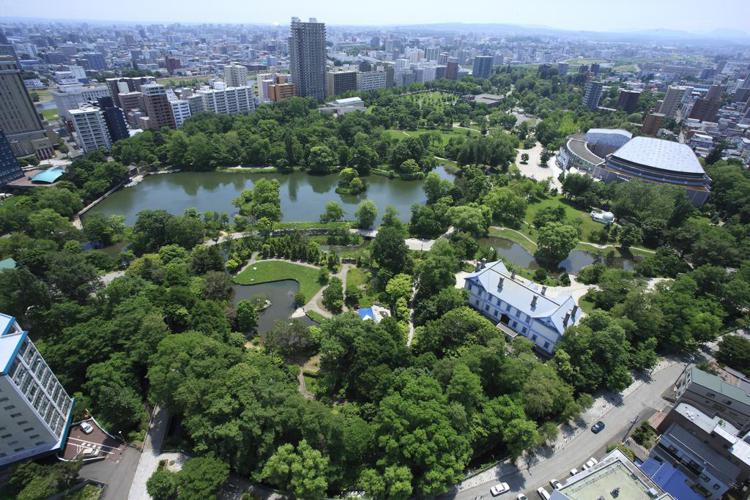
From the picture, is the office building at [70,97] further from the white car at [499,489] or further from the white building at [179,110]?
the white car at [499,489]

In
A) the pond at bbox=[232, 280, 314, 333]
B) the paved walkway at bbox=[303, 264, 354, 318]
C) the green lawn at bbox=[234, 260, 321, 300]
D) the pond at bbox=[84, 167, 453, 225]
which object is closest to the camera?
the pond at bbox=[232, 280, 314, 333]

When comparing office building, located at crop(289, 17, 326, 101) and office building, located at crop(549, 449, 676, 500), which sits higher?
office building, located at crop(289, 17, 326, 101)

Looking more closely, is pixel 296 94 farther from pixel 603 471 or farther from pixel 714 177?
pixel 603 471

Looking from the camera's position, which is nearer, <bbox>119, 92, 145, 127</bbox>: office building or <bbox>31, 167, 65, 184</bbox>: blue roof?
<bbox>31, 167, 65, 184</bbox>: blue roof

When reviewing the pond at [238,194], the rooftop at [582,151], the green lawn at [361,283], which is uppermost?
the rooftop at [582,151]

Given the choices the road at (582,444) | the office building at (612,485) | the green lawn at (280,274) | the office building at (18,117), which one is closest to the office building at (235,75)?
the office building at (18,117)

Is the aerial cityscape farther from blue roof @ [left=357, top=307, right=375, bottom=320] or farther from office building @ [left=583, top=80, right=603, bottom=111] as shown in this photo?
office building @ [left=583, top=80, right=603, bottom=111]

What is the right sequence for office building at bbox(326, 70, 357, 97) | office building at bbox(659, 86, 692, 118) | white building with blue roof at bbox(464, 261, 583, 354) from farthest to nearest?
office building at bbox(326, 70, 357, 97), office building at bbox(659, 86, 692, 118), white building with blue roof at bbox(464, 261, 583, 354)

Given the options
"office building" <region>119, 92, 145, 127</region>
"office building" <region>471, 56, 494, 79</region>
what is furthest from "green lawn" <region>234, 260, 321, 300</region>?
"office building" <region>471, 56, 494, 79</region>
